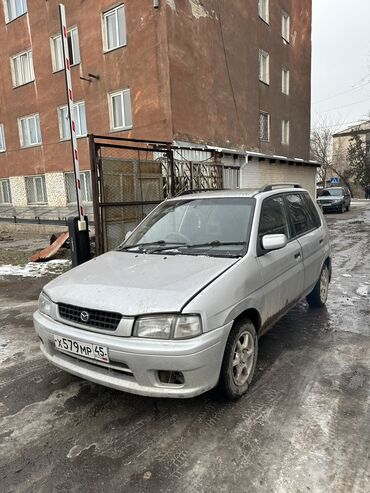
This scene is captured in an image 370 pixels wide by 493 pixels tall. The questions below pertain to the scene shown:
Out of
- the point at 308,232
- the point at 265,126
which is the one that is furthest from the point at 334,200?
the point at 308,232

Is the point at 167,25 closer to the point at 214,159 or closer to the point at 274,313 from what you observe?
the point at 214,159

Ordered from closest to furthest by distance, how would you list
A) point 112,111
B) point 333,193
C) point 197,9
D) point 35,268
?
point 35,268 → point 197,9 → point 112,111 → point 333,193

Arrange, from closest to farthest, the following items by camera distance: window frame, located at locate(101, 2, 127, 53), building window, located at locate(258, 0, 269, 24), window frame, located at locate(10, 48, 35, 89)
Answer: window frame, located at locate(101, 2, 127, 53) < window frame, located at locate(10, 48, 35, 89) < building window, located at locate(258, 0, 269, 24)

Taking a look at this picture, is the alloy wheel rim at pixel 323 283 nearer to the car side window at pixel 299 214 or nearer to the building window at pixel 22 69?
→ the car side window at pixel 299 214

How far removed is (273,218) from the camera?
3.90 meters

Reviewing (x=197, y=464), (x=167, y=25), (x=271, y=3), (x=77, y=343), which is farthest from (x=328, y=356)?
(x=271, y=3)

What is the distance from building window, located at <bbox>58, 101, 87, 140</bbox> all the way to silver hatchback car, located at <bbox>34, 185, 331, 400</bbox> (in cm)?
1256

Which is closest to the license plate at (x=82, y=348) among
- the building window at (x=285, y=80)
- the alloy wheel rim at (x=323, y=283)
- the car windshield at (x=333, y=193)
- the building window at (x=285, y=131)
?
the alloy wheel rim at (x=323, y=283)

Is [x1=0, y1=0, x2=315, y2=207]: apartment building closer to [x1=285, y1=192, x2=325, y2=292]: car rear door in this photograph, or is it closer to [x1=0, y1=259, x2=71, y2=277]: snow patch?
[x1=0, y1=259, x2=71, y2=277]: snow patch

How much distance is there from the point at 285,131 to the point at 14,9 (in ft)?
49.7

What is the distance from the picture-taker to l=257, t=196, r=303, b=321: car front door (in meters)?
3.38

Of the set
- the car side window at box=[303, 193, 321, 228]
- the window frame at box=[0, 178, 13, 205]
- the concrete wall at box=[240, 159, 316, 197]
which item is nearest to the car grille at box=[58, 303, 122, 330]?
the car side window at box=[303, 193, 321, 228]

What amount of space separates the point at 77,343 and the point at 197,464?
46.7 inches

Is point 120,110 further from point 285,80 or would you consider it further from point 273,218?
point 285,80
